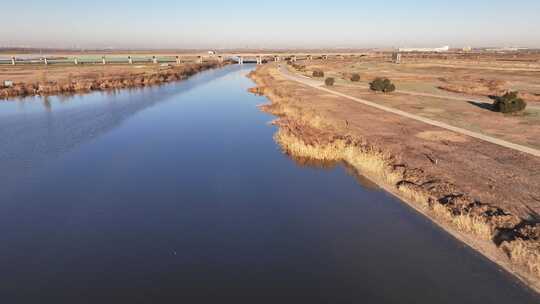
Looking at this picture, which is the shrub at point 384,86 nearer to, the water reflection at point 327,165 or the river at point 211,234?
the river at point 211,234

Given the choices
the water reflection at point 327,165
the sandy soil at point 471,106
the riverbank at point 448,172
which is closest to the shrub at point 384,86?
the sandy soil at point 471,106

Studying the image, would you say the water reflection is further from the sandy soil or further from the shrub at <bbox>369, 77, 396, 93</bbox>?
the shrub at <bbox>369, 77, 396, 93</bbox>

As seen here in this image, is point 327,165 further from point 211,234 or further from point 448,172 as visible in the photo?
point 211,234

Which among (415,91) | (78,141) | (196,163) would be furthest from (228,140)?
(415,91)

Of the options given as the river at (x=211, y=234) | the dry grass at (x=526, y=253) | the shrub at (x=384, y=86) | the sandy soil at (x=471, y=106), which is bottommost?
the river at (x=211, y=234)

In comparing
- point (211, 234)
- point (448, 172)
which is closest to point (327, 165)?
point (448, 172)

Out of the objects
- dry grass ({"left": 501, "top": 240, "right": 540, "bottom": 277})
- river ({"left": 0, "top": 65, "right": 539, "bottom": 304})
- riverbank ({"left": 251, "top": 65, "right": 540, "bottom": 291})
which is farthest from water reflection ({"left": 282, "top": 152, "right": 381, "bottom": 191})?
dry grass ({"left": 501, "top": 240, "right": 540, "bottom": 277})

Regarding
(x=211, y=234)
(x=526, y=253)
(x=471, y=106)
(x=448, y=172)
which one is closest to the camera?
(x=526, y=253)
